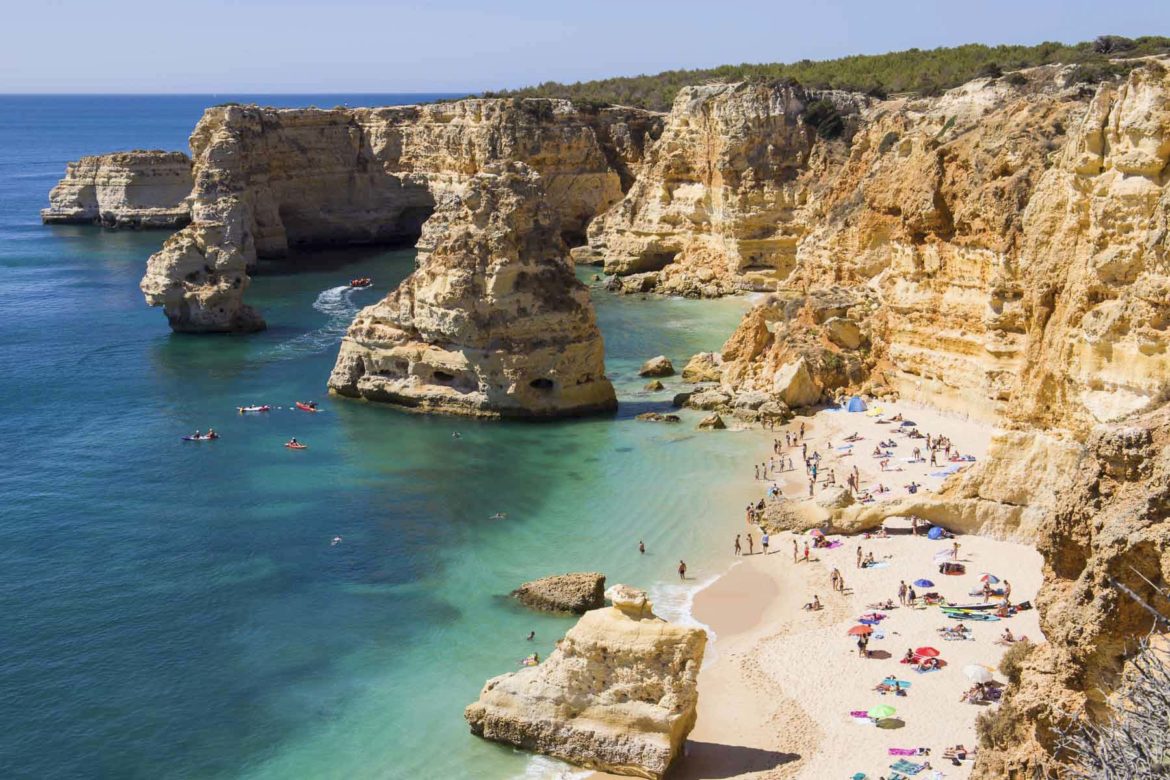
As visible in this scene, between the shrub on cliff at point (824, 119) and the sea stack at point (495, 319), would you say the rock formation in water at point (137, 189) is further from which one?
the sea stack at point (495, 319)

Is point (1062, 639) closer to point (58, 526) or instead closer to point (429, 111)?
point (58, 526)

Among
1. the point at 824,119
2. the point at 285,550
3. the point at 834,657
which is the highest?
the point at 824,119

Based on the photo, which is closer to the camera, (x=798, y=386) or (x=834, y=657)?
(x=834, y=657)

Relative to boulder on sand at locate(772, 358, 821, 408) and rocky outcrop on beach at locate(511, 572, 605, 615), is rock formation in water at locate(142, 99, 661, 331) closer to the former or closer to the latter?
boulder on sand at locate(772, 358, 821, 408)

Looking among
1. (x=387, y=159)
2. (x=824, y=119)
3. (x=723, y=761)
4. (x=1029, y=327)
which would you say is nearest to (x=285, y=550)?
(x=723, y=761)

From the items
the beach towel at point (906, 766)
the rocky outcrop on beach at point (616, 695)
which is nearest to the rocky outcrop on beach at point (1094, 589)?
the beach towel at point (906, 766)

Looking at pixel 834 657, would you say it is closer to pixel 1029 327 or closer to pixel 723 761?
pixel 723 761

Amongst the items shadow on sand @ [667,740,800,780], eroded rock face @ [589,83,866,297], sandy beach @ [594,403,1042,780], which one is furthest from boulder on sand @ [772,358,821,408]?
eroded rock face @ [589,83,866,297]
